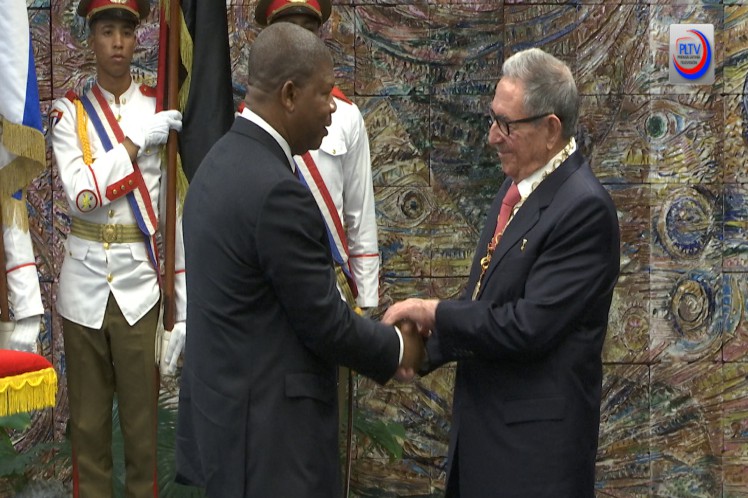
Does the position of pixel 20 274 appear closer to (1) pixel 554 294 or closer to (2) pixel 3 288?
(2) pixel 3 288

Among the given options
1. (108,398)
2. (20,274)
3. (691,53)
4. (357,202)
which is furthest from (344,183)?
(691,53)

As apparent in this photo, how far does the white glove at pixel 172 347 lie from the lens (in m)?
5.22

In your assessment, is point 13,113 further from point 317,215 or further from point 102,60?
point 317,215

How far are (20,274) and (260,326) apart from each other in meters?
1.53

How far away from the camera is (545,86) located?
3898 millimetres

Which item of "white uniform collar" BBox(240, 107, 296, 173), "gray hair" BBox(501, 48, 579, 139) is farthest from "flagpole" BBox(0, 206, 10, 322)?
"gray hair" BBox(501, 48, 579, 139)

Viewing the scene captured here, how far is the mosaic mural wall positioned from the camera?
21.0 ft

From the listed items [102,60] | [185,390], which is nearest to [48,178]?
[102,60]

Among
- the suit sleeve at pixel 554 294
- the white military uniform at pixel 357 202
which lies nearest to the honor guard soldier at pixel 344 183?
the white military uniform at pixel 357 202

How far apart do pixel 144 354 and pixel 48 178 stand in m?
1.43

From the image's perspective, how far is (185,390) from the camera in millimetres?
3791

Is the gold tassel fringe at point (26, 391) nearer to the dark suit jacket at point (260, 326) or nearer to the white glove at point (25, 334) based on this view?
the white glove at point (25, 334)

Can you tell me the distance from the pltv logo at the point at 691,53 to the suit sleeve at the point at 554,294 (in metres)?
2.72

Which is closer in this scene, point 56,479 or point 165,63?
point 165,63
